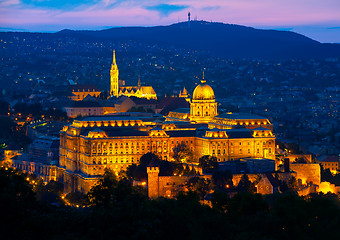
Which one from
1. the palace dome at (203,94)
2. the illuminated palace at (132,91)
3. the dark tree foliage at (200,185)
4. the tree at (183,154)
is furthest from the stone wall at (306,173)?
the illuminated palace at (132,91)

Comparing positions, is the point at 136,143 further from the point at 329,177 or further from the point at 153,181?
the point at 329,177

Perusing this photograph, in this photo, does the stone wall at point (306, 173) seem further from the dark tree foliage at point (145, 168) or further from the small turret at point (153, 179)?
the small turret at point (153, 179)

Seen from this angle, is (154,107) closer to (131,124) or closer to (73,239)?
(131,124)

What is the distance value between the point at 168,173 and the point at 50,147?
2856cm

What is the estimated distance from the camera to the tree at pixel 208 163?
95.0m

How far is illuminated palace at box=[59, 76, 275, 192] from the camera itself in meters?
101

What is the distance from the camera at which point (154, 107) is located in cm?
14825

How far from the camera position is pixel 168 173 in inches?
3698

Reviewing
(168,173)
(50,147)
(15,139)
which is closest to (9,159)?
(50,147)

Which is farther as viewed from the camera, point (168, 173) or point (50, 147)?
point (50, 147)

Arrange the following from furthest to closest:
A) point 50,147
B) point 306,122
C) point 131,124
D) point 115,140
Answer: point 306,122, point 50,147, point 131,124, point 115,140

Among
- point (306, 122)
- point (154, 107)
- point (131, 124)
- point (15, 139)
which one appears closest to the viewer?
point (131, 124)

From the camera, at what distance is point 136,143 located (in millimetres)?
102750

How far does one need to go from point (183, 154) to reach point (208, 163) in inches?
287
